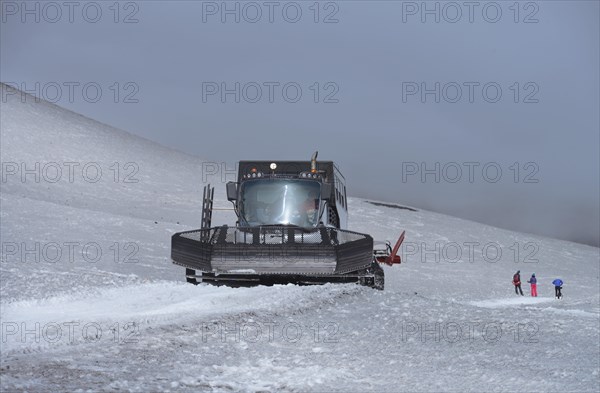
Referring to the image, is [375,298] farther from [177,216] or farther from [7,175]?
[7,175]

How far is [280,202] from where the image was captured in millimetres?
18750

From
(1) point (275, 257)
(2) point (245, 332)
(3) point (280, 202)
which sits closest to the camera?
(2) point (245, 332)

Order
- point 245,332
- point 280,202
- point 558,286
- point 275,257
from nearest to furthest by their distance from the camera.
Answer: point 245,332 → point 275,257 → point 280,202 → point 558,286

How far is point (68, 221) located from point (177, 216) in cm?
1058

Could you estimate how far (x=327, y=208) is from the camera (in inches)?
754

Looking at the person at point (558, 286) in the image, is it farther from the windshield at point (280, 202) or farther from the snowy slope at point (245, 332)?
the windshield at point (280, 202)

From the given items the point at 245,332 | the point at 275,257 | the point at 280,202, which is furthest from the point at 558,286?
the point at 245,332

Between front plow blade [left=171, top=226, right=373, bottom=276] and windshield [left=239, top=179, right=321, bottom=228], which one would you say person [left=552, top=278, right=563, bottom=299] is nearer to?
windshield [left=239, top=179, right=321, bottom=228]

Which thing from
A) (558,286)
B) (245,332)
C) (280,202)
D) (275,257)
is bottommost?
(558,286)

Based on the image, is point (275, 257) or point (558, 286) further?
point (558, 286)

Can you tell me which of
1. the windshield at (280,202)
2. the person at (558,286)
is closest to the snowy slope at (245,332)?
the person at (558,286)

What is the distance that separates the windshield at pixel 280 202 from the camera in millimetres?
18531

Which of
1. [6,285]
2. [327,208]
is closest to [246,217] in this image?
[327,208]

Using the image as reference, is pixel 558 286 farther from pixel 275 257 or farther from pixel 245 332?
pixel 245 332
